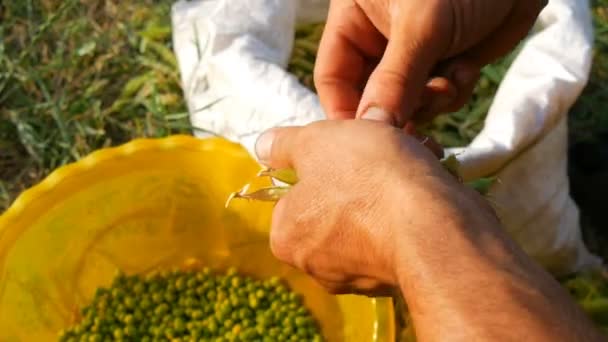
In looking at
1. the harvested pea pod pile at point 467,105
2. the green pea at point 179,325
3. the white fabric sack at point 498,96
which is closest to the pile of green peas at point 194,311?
the green pea at point 179,325

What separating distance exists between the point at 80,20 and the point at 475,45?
1.35 m

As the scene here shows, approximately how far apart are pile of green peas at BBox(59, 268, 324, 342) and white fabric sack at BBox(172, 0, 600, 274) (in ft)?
1.17

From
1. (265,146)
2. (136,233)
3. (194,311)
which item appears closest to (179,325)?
(194,311)

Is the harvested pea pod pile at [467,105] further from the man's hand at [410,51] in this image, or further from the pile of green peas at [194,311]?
the man's hand at [410,51]

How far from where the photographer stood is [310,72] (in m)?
→ 2.11

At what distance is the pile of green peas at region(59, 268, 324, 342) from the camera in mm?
1762

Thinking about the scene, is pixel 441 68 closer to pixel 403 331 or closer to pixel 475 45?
pixel 475 45

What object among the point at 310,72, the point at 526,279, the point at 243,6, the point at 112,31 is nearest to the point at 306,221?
the point at 526,279

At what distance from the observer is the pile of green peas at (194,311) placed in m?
1.76

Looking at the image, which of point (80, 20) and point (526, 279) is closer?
point (526, 279)

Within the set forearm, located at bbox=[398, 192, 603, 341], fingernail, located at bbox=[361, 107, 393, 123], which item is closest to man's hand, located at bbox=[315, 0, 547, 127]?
fingernail, located at bbox=[361, 107, 393, 123]

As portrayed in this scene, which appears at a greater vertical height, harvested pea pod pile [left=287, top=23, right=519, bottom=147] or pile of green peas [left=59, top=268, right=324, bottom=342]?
harvested pea pod pile [left=287, top=23, right=519, bottom=147]

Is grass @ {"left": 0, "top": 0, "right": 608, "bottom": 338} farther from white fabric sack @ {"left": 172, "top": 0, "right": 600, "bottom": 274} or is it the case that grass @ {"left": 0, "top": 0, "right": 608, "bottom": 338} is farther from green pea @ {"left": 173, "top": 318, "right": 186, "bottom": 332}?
green pea @ {"left": 173, "top": 318, "right": 186, "bottom": 332}

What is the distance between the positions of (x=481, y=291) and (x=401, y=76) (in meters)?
0.40
